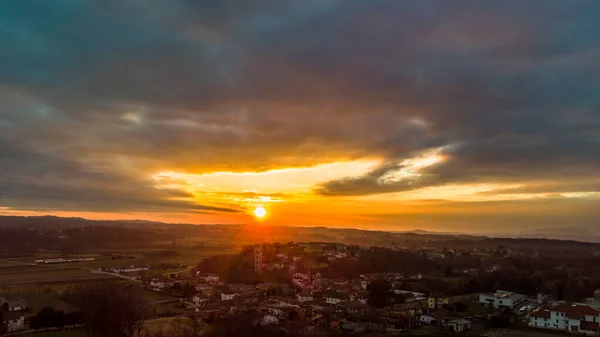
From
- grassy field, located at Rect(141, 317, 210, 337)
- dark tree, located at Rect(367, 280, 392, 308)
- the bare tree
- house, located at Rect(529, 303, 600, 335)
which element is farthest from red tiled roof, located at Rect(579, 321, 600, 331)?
the bare tree

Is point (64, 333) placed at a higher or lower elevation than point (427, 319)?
higher

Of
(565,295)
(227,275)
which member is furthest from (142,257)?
(565,295)

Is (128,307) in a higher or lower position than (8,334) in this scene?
higher

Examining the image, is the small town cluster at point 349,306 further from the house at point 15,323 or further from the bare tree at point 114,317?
the bare tree at point 114,317

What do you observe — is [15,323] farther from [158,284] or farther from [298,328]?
[298,328]

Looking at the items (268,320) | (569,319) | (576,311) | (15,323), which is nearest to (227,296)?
(268,320)

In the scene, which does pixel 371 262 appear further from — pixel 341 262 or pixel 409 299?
pixel 409 299
